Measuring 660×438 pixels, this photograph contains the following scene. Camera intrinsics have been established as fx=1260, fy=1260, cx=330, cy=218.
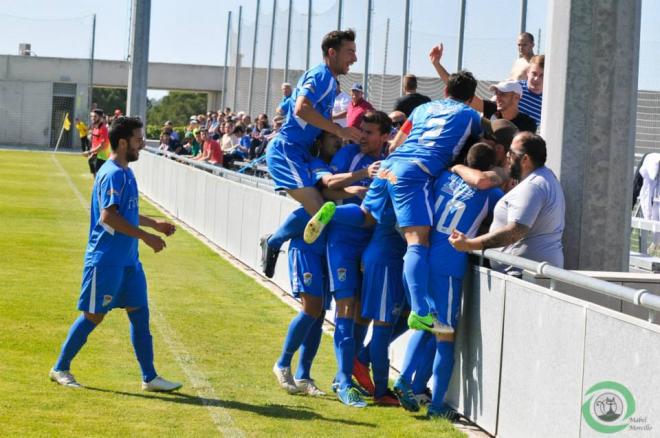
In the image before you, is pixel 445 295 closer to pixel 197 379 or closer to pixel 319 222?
pixel 319 222

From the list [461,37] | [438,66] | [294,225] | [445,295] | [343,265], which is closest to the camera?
[445,295]

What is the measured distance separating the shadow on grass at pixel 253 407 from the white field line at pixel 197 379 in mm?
38

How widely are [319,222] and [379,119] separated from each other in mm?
853

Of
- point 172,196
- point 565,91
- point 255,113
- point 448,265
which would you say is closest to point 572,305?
point 448,265

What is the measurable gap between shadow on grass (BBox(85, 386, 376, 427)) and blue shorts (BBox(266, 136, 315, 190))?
1.56 meters

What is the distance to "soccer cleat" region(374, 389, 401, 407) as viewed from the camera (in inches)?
317

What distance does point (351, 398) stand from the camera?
798 centimetres

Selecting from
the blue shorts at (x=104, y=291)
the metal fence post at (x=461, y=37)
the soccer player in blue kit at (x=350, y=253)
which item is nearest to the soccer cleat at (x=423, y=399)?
the soccer player in blue kit at (x=350, y=253)

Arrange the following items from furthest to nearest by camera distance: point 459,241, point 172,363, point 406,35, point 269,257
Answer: point 406,35, point 172,363, point 269,257, point 459,241

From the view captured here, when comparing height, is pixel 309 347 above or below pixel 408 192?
below

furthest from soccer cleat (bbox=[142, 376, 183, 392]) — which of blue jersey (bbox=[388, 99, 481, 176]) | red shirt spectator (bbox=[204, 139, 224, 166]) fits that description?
red shirt spectator (bbox=[204, 139, 224, 166])

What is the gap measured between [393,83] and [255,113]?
16.3m

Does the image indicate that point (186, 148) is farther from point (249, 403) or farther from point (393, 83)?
point (249, 403)
